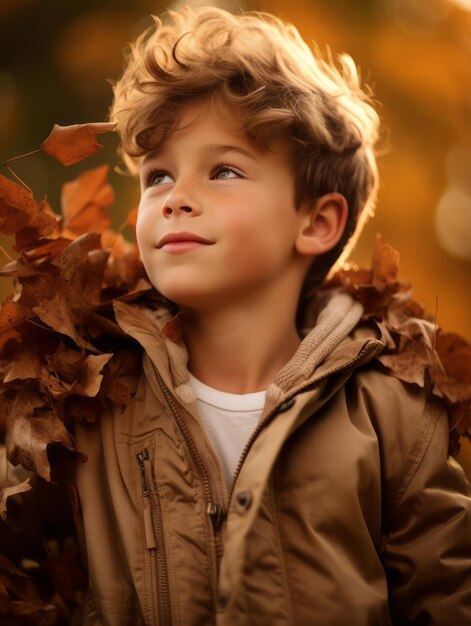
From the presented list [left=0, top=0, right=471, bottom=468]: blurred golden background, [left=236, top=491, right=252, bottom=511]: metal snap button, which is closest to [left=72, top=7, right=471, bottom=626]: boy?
[left=236, top=491, right=252, bottom=511]: metal snap button

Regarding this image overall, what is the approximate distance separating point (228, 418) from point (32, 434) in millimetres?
520

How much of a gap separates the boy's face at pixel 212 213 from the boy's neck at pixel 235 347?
62 millimetres

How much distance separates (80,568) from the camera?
6.44ft

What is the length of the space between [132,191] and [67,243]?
1709 millimetres

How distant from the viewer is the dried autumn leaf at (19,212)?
175 centimetres

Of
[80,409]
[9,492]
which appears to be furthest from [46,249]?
[9,492]

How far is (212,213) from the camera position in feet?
6.05

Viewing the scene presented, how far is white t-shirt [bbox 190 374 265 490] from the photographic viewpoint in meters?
1.87

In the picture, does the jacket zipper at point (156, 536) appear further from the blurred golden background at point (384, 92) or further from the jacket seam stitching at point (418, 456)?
the blurred golden background at point (384, 92)

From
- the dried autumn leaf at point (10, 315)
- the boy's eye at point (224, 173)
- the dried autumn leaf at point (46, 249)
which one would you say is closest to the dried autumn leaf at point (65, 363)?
the dried autumn leaf at point (10, 315)

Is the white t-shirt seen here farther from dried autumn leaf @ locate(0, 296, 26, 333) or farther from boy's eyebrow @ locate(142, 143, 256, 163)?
boy's eyebrow @ locate(142, 143, 256, 163)

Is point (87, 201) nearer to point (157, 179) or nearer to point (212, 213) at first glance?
point (157, 179)

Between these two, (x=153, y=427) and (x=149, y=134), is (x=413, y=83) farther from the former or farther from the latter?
(x=153, y=427)

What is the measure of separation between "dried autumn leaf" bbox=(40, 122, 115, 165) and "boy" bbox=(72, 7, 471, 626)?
9.8 inches
